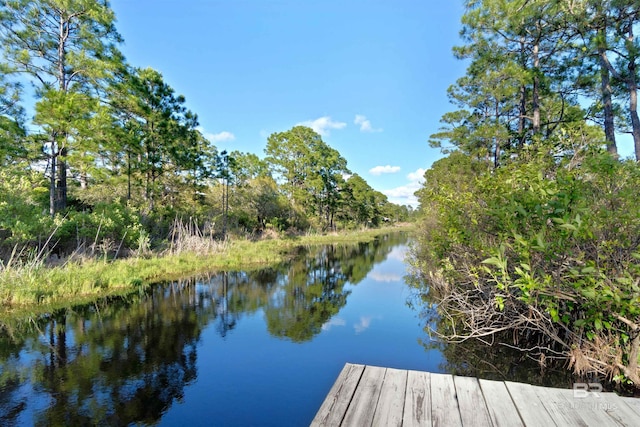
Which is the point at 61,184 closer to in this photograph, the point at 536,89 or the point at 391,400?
the point at 391,400

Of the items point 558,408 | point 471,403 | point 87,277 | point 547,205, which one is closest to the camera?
point 558,408

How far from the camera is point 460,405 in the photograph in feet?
9.25

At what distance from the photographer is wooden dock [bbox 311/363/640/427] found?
2.57 meters

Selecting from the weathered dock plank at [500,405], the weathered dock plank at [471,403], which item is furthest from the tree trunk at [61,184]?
the weathered dock plank at [500,405]

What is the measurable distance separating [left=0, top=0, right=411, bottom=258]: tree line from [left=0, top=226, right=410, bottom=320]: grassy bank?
4.85ft

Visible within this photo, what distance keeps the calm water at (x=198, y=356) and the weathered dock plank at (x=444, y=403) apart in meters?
1.82

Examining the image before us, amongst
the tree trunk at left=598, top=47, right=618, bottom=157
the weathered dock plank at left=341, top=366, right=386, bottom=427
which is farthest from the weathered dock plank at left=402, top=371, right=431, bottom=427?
the tree trunk at left=598, top=47, right=618, bottom=157

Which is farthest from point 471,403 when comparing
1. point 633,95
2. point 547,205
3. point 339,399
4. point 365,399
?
point 633,95

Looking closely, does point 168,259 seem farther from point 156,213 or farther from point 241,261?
point 156,213

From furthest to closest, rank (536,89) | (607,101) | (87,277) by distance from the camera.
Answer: (536,89), (607,101), (87,277)

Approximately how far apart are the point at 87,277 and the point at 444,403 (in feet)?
33.8

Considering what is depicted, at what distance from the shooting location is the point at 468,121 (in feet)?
57.0

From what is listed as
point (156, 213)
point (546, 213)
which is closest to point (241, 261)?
point (156, 213)

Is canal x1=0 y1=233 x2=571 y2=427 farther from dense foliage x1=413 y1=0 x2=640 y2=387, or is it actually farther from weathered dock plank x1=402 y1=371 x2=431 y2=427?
weathered dock plank x1=402 y1=371 x2=431 y2=427
